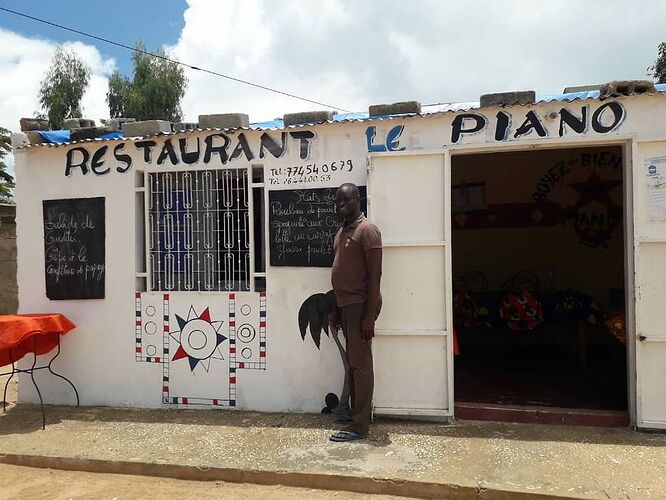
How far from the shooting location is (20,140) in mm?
5867

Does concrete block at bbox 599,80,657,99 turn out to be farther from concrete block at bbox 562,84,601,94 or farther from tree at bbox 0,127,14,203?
tree at bbox 0,127,14,203

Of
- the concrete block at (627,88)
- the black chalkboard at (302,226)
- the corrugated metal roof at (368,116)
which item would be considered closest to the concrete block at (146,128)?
the corrugated metal roof at (368,116)

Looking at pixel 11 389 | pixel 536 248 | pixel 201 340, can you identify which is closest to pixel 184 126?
pixel 201 340

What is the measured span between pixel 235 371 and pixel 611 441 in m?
3.23

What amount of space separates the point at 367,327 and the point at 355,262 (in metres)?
0.52

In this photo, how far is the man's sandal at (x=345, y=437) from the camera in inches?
181

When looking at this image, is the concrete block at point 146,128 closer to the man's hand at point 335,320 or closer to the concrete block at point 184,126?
the concrete block at point 184,126

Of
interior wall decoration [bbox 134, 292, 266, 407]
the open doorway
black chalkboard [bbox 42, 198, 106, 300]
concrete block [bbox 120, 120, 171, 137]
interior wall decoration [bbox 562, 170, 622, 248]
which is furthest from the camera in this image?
interior wall decoration [bbox 562, 170, 622, 248]

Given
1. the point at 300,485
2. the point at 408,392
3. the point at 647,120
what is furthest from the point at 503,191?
the point at 300,485

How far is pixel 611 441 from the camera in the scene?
4477 millimetres

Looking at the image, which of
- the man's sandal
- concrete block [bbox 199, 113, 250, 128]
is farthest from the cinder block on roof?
the man's sandal

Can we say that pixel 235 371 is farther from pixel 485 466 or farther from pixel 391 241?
pixel 485 466

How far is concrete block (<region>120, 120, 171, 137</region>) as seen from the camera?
561cm

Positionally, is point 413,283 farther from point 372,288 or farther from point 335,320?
point 335,320
